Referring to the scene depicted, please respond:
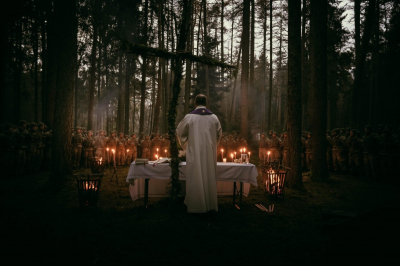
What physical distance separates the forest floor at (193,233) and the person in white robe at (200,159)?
0.44 m

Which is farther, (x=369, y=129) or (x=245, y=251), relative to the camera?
(x=369, y=129)

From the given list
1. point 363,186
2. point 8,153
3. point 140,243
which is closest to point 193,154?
point 140,243

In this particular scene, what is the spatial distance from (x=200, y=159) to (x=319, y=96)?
25.5ft

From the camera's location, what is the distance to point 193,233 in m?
4.36

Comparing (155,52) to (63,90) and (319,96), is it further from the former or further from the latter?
(319,96)

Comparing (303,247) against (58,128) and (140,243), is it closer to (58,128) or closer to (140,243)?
(140,243)

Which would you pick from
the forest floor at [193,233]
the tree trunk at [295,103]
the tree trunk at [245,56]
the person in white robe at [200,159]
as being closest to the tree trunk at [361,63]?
the tree trunk at [245,56]

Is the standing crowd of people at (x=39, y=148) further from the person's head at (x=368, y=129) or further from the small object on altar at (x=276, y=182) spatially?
the person's head at (x=368, y=129)

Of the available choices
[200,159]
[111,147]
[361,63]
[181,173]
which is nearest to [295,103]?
[200,159]

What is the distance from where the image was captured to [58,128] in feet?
26.1

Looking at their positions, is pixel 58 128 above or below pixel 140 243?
above

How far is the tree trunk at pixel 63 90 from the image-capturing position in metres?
7.94

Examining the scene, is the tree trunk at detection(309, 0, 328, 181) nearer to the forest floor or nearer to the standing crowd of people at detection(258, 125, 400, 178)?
the standing crowd of people at detection(258, 125, 400, 178)

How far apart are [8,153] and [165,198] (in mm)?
8273
